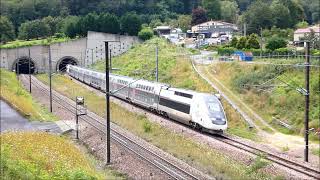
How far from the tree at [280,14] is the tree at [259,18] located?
78 centimetres

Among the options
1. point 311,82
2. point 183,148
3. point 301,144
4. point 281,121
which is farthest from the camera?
point 311,82

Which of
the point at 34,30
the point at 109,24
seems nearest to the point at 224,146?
the point at 109,24

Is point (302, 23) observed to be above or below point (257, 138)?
above

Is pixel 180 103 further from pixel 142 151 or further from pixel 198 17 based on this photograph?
pixel 198 17

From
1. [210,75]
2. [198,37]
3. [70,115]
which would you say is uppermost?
[198,37]

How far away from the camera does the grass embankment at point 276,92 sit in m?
34.8

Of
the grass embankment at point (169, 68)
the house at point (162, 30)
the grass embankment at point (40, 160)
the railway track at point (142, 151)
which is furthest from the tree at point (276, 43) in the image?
the house at point (162, 30)

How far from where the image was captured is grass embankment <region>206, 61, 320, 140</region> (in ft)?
114

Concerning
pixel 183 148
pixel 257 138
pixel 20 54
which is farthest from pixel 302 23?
pixel 20 54

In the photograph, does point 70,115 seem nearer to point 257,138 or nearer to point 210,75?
point 210,75

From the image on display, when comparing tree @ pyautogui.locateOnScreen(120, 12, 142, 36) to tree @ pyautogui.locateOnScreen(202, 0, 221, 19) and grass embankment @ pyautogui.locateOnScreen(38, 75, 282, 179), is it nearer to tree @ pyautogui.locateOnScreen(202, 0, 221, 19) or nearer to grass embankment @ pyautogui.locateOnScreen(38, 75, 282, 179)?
tree @ pyautogui.locateOnScreen(202, 0, 221, 19)

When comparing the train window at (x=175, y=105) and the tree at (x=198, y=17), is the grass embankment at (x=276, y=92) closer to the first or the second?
the train window at (x=175, y=105)

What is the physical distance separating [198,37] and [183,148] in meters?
40.8

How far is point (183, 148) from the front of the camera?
27812 millimetres
